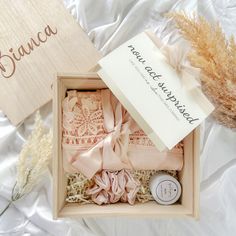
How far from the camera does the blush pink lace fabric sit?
2.77ft

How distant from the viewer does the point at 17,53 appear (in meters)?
0.96

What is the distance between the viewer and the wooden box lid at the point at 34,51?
3.14 ft

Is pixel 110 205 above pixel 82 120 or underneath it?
underneath

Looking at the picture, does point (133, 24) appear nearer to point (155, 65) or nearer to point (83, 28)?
point (83, 28)

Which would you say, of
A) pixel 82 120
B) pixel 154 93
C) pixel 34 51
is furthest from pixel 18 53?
pixel 154 93

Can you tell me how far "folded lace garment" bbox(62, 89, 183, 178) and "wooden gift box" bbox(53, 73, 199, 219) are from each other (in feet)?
0.08

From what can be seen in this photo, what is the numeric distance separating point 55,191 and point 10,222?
261 mm

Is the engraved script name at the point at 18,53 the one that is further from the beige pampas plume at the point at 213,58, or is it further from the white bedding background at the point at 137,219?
the beige pampas plume at the point at 213,58

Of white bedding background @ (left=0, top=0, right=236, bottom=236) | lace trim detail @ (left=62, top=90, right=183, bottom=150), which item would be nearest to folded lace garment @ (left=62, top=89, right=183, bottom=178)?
lace trim detail @ (left=62, top=90, right=183, bottom=150)

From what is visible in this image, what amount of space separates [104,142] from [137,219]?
0.24 m

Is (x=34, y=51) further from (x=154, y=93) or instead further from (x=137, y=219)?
(x=137, y=219)

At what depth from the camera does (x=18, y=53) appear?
3.16 ft

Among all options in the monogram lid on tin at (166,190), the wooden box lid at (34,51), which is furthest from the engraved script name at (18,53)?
the monogram lid on tin at (166,190)

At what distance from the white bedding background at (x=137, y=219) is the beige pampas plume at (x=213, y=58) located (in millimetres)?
171
